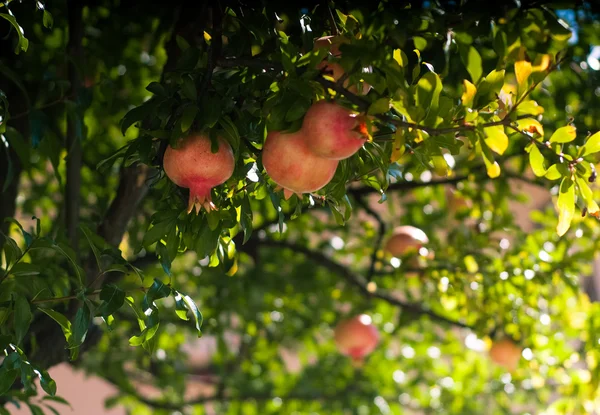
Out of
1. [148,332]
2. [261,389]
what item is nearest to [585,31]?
[148,332]

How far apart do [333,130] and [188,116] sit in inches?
6.6

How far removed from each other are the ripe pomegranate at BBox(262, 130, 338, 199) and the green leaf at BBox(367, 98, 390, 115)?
76 millimetres

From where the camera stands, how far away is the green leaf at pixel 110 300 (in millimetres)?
902

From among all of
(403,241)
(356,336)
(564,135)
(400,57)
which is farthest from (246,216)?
(356,336)

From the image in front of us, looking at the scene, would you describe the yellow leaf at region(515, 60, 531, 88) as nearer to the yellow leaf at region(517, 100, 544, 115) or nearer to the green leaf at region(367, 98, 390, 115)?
the yellow leaf at region(517, 100, 544, 115)

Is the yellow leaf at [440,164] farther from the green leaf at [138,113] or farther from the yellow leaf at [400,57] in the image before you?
the green leaf at [138,113]

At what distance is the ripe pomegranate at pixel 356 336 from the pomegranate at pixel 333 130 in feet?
4.66

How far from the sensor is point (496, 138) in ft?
2.65

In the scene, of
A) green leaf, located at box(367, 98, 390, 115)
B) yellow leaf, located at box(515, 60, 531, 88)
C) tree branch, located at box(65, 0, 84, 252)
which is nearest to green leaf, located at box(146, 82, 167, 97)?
green leaf, located at box(367, 98, 390, 115)

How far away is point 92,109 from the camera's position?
2113 millimetres

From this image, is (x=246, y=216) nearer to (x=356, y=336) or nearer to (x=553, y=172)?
(x=553, y=172)

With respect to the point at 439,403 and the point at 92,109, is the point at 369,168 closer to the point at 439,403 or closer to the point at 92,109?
the point at 92,109

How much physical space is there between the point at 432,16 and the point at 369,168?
7.6 inches

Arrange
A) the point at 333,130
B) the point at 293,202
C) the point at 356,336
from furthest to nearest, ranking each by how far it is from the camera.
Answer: the point at 356,336
the point at 293,202
the point at 333,130
